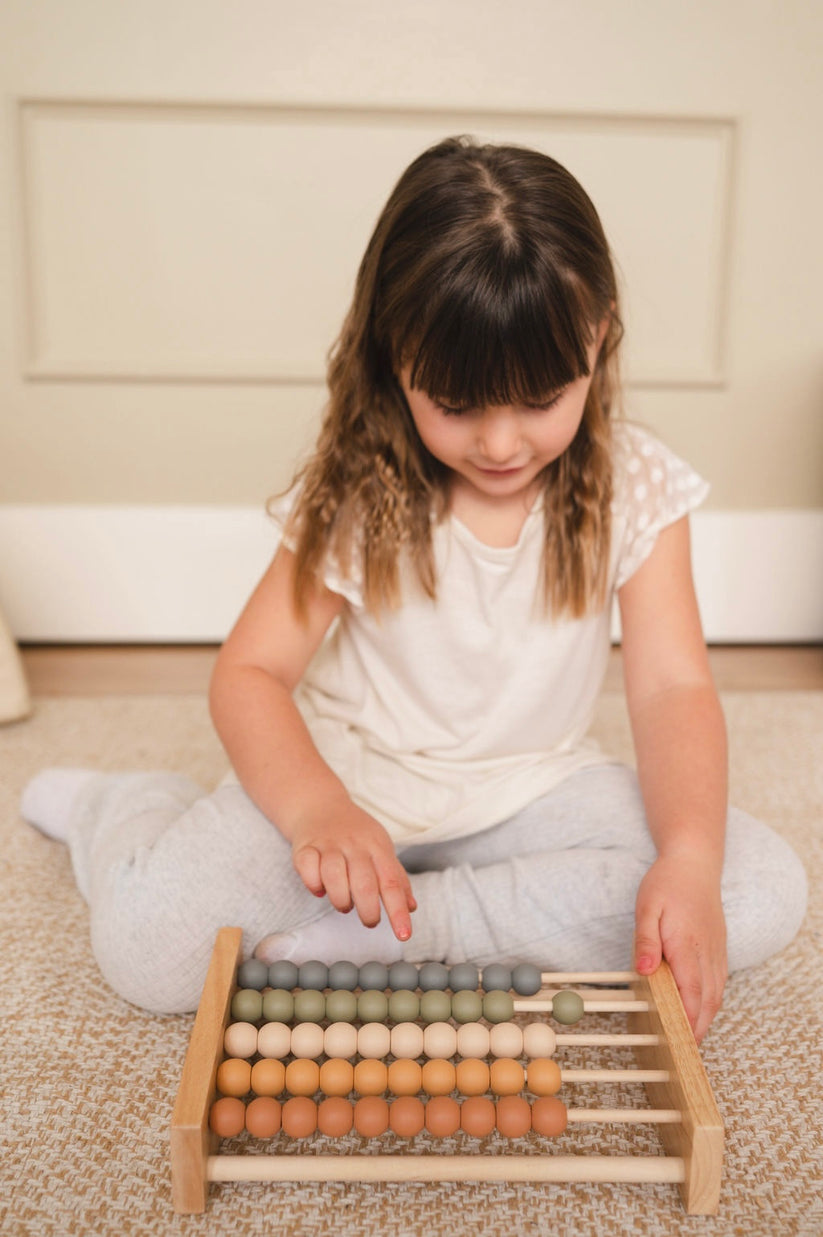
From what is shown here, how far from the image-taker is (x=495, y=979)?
2.15 feet

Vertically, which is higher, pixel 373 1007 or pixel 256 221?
pixel 256 221

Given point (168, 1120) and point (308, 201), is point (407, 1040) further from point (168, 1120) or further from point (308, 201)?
point (308, 201)

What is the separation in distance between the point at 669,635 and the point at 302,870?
0.35m

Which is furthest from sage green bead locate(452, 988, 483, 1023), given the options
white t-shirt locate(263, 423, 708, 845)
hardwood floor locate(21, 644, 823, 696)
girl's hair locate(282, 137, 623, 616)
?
hardwood floor locate(21, 644, 823, 696)

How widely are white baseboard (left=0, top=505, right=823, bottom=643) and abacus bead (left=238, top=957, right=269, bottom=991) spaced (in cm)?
96

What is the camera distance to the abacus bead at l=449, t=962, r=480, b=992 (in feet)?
2.15

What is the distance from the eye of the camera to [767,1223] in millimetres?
532

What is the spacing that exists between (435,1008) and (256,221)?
116 centimetres

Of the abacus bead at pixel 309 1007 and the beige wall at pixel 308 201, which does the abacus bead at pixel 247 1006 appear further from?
the beige wall at pixel 308 201

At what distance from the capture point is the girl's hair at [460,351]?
0.66 metres

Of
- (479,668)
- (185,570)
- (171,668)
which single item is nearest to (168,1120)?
(479,668)

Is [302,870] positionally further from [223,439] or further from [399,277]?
[223,439]

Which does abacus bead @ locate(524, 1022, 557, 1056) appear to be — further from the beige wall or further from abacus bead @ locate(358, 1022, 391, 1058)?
the beige wall

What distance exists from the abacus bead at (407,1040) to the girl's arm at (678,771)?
13 centimetres
